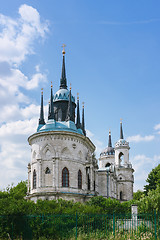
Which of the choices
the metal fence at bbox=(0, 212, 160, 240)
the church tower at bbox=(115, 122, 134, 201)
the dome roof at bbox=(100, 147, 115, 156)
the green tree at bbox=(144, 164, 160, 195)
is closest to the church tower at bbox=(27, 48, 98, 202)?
the green tree at bbox=(144, 164, 160, 195)

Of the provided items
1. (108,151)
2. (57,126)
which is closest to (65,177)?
(57,126)

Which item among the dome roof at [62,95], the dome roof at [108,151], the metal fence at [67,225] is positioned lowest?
the metal fence at [67,225]

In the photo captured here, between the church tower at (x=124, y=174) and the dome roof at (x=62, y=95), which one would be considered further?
the church tower at (x=124, y=174)

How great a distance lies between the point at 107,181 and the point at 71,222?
3482cm

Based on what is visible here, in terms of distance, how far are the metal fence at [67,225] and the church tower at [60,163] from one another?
18.6 metres

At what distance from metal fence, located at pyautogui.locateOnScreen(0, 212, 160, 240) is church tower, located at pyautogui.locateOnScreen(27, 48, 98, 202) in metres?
18.6

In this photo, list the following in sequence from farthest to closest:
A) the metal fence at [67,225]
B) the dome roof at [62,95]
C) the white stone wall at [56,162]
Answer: the dome roof at [62,95] → the white stone wall at [56,162] → the metal fence at [67,225]

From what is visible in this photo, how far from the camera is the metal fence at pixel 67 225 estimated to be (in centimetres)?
2105

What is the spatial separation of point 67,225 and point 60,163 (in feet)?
66.8

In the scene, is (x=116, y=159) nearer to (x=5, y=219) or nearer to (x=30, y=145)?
(x=30, y=145)

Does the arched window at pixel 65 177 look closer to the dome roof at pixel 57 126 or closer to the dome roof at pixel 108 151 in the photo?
the dome roof at pixel 57 126

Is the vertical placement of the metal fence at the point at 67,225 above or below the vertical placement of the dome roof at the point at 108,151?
below

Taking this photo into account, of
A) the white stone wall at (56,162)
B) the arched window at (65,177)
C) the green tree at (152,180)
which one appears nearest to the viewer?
the white stone wall at (56,162)

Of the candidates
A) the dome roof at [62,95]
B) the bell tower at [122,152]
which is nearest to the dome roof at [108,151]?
the bell tower at [122,152]
